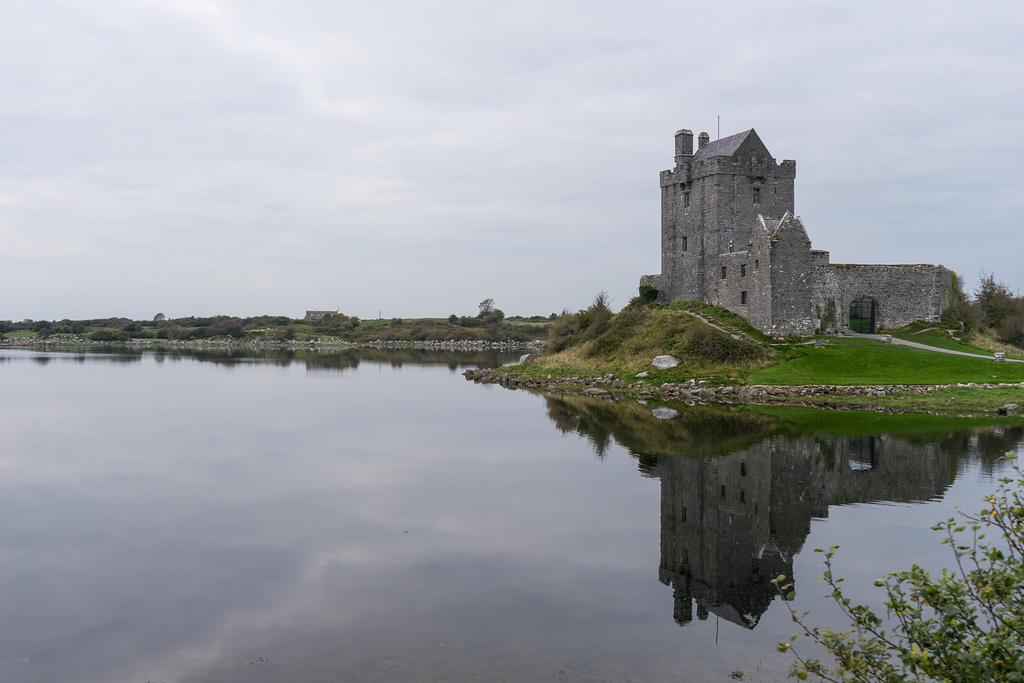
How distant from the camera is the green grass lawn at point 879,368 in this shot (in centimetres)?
3516

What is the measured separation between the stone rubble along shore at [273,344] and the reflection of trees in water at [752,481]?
97959 mm

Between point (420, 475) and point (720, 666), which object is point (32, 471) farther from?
point (720, 666)

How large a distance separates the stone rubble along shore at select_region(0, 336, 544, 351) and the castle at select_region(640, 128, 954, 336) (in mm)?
72758

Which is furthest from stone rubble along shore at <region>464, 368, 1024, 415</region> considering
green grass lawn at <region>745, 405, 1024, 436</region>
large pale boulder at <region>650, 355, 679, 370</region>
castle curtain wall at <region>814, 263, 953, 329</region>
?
castle curtain wall at <region>814, 263, 953, 329</region>

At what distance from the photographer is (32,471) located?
22.2 meters

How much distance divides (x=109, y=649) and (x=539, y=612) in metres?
5.98

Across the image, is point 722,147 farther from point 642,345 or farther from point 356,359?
point 356,359

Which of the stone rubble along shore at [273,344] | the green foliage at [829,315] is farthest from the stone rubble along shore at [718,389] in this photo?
the stone rubble along shore at [273,344]

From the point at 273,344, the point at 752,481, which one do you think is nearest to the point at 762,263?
the point at 752,481

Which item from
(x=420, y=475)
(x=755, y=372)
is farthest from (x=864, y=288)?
(x=420, y=475)

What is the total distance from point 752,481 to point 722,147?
122 ft

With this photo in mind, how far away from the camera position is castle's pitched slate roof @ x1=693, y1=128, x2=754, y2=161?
4972 centimetres

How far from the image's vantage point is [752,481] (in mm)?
18734

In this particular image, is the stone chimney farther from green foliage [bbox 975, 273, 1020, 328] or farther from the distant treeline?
the distant treeline
